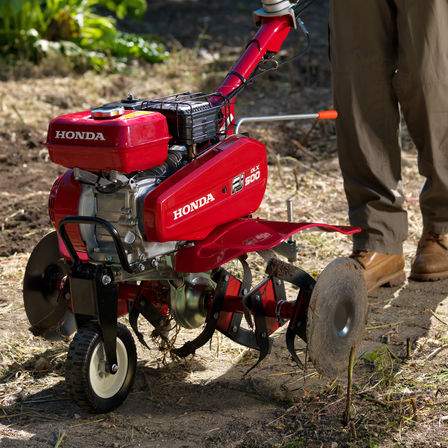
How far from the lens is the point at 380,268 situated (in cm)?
312

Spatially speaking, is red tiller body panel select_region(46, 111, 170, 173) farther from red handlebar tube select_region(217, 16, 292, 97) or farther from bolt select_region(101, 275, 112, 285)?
red handlebar tube select_region(217, 16, 292, 97)

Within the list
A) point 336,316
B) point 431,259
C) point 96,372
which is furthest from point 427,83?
point 96,372

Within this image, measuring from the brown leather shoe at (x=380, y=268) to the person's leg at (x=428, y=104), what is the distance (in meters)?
0.09

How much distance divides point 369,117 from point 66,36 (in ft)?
14.5

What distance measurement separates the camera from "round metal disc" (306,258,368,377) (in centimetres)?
221

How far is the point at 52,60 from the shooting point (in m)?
6.54

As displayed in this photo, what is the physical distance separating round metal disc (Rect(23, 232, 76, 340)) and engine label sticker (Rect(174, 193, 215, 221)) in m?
0.55

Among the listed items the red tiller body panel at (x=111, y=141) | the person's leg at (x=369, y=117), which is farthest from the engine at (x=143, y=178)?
the person's leg at (x=369, y=117)

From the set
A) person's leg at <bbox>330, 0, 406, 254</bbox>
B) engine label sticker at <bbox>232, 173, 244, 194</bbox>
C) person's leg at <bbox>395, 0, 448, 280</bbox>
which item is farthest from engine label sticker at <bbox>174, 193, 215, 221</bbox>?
person's leg at <bbox>395, 0, 448, 280</bbox>

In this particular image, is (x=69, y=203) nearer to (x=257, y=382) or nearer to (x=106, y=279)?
(x=106, y=279)

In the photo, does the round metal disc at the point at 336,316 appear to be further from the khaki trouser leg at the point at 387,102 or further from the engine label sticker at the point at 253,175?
the khaki trouser leg at the point at 387,102

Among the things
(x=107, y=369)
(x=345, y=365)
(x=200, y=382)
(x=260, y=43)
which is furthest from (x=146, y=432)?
(x=260, y=43)

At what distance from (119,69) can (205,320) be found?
15.2 ft

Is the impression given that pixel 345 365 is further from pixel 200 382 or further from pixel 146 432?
pixel 146 432
